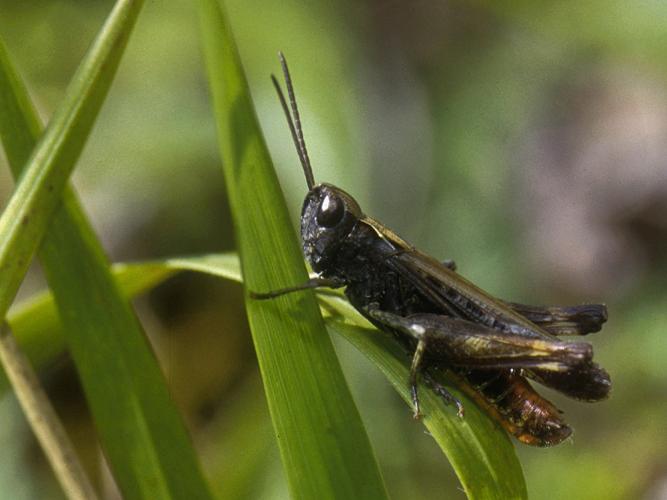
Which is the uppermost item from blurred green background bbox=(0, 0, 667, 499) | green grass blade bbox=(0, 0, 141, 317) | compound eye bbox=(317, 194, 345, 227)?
green grass blade bbox=(0, 0, 141, 317)

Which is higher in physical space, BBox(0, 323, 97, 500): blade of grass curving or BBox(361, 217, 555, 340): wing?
BBox(0, 323, 97, 500): blade of grass curving

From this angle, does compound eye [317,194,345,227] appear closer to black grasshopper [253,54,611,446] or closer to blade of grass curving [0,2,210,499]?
black grasshopper [253,54,611,446]

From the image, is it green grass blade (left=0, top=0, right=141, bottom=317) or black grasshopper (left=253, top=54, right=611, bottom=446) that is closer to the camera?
green grass blade (left=0, top=0, right=141, bottom=317)

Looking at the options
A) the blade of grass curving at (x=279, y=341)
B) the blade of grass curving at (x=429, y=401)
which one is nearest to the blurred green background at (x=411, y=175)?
the blade of grass curving at (x=429, y=401)

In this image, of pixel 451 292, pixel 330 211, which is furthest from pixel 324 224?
pixel 451 292

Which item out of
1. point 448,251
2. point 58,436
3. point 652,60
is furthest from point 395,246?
point 652,60

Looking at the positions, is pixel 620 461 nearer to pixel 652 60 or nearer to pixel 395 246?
pixel 395 246

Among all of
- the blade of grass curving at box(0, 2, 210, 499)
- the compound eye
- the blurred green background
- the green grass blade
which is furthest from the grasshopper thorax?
the blurred green background
